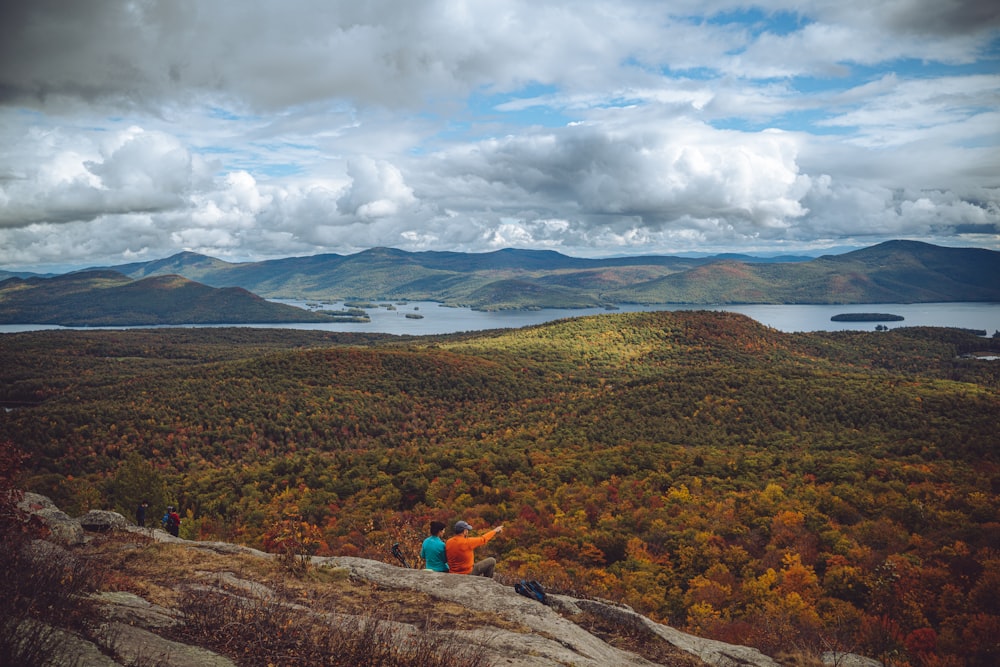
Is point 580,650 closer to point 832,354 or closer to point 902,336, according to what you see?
point 832,354

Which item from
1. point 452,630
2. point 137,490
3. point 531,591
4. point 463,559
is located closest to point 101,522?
point 463,559

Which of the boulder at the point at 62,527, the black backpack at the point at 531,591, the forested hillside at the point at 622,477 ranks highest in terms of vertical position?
the boulder at the point at 62,527

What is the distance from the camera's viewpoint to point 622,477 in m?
43.1

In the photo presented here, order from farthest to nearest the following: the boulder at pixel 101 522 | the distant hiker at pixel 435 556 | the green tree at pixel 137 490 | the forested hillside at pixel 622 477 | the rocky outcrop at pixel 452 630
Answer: the green tree at pixel 137 490, the forested hillside at pixel 622 477, the boulder at pixel 101 522, the distant hiker at pixel 435 556, the rocky outcrop at pixel 452 630

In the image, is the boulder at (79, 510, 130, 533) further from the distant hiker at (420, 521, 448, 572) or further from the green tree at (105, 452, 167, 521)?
the green tree at (105, 452, 167, 521)

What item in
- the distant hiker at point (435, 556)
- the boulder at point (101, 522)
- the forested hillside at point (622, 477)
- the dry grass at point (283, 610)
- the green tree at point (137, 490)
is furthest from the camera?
the green tree at point (137, 490)

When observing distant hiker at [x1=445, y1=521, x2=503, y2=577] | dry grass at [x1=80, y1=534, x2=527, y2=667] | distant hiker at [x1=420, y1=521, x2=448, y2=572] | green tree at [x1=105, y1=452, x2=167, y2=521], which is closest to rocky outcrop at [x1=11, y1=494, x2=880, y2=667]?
dry grass at [x1=80, y1=534, x2=527, y2=667]

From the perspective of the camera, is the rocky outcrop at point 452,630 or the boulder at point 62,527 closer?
the rocky outcrop at point 452,630

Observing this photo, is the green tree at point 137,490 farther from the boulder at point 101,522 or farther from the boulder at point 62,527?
the boulder at point 62,527

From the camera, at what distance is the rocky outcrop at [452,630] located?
691 cm

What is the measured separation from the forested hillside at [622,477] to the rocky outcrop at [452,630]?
2.33 metres

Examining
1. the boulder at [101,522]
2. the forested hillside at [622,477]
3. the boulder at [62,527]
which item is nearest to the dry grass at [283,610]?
the boulder at [62,527]

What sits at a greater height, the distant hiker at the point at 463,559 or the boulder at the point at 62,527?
the boulder at the point at 62,527

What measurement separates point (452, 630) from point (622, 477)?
3507cm
